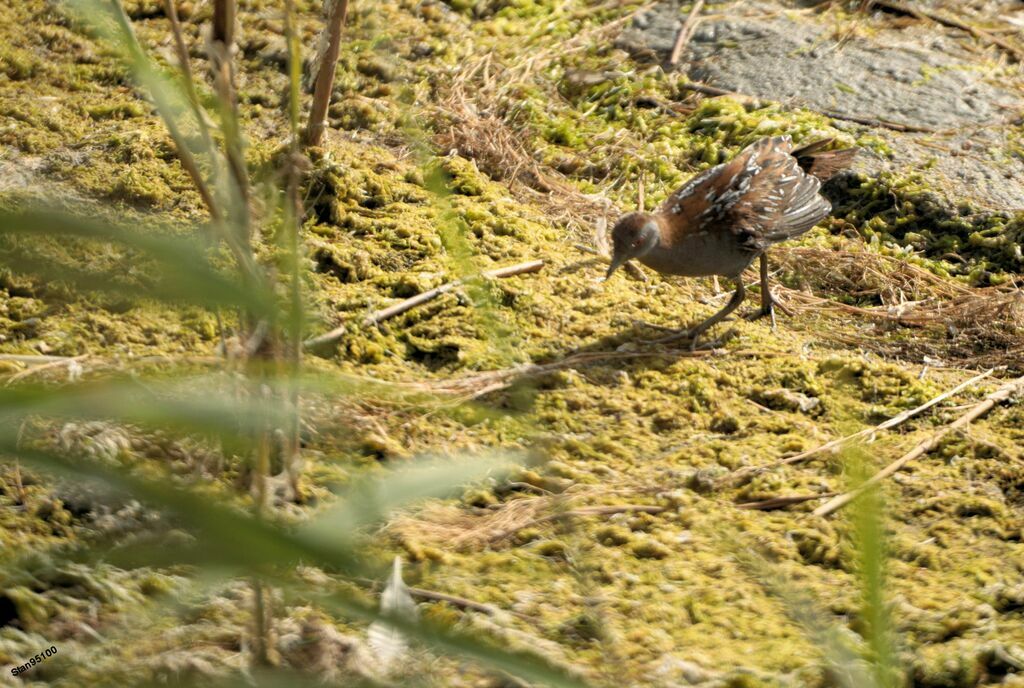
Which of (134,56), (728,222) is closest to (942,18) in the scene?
(728,222)

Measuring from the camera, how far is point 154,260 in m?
1.10

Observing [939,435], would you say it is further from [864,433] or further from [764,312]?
[764,312]

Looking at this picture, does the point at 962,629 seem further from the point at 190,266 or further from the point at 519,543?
the point at 190,266

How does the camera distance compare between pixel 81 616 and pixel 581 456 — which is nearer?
pixel 81 616

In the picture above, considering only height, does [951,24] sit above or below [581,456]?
above

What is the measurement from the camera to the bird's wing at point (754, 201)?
16.7 ft

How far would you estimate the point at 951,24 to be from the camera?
800cm

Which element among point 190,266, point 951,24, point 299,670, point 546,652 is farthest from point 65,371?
point 951,24

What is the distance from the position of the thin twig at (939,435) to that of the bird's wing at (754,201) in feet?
3.90

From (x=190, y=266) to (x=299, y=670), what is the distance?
65.1 inches

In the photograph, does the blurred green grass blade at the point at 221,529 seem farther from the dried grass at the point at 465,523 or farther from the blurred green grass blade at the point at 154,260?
the dried grass at the point at 465,523

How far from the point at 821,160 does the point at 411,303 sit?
8.08ft

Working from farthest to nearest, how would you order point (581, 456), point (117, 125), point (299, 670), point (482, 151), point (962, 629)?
point (482, 151)
point (117, 125)
point (581, 456)
point (962, 629)
point (299, 670)

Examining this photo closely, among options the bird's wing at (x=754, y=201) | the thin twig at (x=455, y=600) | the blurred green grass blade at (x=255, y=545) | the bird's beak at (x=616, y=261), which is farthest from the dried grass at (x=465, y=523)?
the blurred green grass blade at (x=255, y=545)
